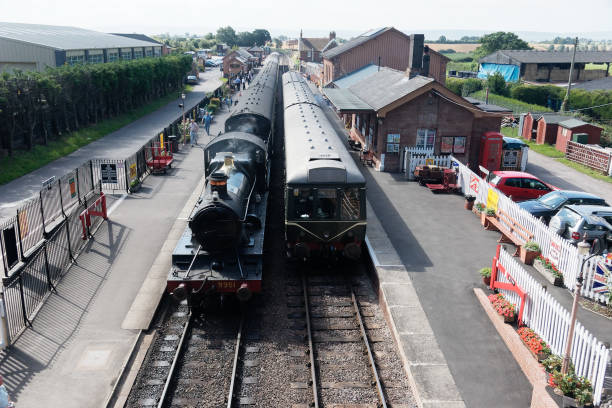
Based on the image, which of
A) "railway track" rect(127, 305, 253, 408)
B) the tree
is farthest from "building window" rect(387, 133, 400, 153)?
the tree

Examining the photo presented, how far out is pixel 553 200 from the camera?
19812 millimetres

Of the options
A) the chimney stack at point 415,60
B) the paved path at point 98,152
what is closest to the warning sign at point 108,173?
the paved path at point 98,152

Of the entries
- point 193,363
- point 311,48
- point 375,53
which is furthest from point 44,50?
point 311,48

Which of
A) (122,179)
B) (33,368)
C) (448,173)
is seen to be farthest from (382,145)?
(33,368)

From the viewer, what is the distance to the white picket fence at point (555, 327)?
884cm

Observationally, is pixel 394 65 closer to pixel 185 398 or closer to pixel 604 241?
pixel 604 241

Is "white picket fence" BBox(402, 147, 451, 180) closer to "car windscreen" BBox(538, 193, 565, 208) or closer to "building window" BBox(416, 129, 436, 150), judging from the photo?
"building window" BBox(416, 129, 436, 150)

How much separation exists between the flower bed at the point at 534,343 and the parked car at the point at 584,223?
591 cm

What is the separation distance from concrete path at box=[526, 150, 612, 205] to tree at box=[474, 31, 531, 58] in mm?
95657

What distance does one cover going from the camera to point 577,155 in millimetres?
31953

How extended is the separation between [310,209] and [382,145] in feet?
45.3

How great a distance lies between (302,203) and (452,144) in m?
15.2

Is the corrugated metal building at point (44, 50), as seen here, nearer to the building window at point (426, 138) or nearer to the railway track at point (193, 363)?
the building window at point (426, 138)

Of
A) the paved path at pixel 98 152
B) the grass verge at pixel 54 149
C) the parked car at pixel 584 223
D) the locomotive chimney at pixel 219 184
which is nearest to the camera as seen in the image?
the locomotive chimney at pixel 219 184
